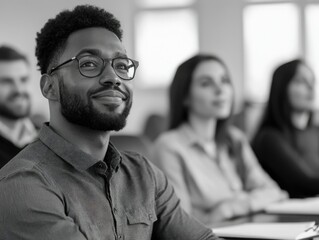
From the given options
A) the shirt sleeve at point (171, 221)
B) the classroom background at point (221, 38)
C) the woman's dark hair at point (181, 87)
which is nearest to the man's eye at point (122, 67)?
the shirt sleeve at point (171, 221)

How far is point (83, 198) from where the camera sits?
1414mm

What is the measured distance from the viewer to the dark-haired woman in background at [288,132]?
342cm

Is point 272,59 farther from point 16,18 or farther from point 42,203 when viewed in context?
point 42,203

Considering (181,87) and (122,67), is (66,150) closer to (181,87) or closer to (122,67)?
(122,67)

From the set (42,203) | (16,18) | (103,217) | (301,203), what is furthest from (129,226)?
(16,18)

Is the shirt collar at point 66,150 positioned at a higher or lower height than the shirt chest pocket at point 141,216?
higher

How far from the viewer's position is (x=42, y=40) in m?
1.53

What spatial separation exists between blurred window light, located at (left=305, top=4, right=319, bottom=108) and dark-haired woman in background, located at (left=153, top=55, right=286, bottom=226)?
15.8 ft

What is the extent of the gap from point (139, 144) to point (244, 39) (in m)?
5.08

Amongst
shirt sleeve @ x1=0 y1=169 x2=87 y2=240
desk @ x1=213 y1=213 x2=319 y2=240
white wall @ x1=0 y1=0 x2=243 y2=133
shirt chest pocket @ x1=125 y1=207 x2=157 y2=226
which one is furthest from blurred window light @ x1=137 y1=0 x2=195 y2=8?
shirt sleeve @ x1=0 y1=169 x2=87 y2=240

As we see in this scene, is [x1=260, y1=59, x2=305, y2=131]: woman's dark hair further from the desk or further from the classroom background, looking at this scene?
the classroom background

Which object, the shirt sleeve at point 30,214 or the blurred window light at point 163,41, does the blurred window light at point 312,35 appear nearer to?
the blurred window light at point 163,41

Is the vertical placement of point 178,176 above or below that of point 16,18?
below

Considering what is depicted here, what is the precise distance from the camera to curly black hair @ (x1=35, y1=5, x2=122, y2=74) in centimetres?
148
